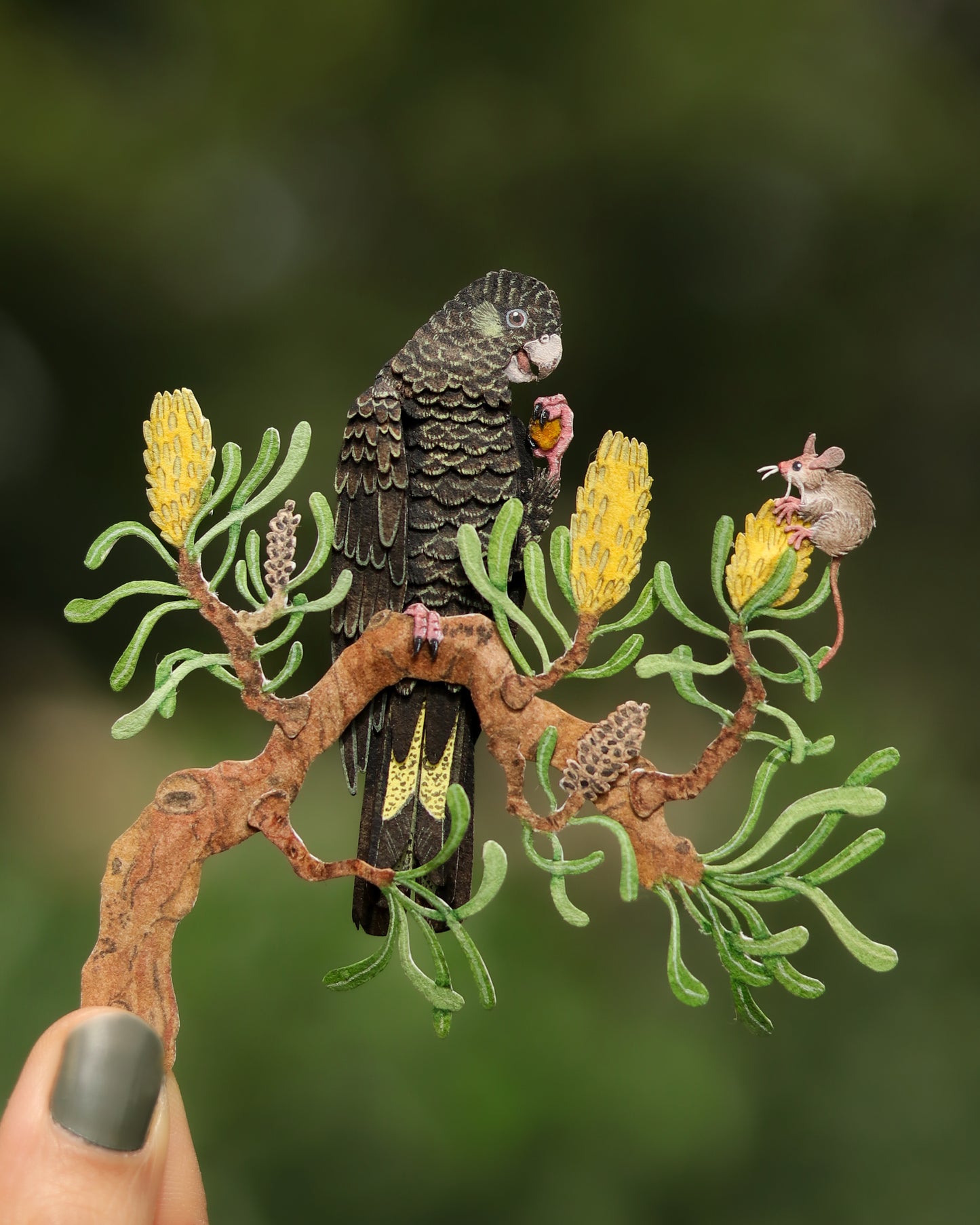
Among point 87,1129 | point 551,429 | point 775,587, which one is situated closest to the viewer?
point 87,1129

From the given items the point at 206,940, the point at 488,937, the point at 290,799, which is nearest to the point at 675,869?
the point at 290,799

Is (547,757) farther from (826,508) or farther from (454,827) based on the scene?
(826,508)

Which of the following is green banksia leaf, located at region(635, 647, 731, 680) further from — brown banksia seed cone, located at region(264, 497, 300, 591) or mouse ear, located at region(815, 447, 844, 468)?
brown banksia seed cone, located at region(264, 497, 300, 591)

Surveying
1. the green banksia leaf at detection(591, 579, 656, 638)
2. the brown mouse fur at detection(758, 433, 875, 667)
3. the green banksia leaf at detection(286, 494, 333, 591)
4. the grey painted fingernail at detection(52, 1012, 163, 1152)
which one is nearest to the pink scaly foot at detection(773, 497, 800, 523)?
the brown mouse fur at detection(758, 433, 875, 667)

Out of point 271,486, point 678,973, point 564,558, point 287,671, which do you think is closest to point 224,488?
point 271,486

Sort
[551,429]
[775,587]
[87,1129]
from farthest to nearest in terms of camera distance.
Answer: [551,429], [775,587], [87,1129]

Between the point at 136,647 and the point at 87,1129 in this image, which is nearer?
the point at 87,1129
